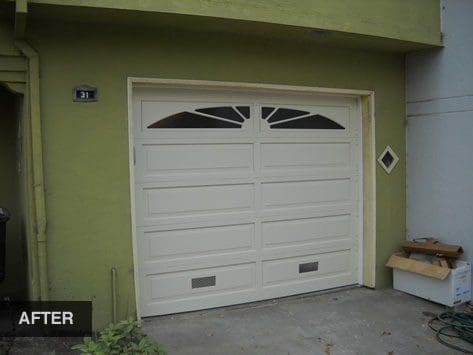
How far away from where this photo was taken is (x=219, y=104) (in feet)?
15.8

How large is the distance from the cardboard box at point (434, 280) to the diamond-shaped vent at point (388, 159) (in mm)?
1086

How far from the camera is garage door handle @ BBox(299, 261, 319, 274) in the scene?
17.4 feet

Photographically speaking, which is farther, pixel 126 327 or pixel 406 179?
pixel 406 179

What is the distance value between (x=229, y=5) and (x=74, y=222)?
7.90ft

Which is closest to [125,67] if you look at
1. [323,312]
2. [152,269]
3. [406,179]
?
[152,269]

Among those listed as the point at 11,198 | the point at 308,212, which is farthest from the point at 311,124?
the point at 11,198

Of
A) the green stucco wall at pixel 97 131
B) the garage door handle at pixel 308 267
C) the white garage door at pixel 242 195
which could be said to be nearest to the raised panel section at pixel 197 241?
the white garage door at pixel 242 195

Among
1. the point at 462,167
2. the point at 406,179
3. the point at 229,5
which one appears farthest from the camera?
the point at 406,179

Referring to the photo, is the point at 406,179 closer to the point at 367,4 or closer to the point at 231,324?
the point at 367,4

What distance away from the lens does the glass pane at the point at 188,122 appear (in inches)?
180

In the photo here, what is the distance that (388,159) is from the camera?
557 centimetres

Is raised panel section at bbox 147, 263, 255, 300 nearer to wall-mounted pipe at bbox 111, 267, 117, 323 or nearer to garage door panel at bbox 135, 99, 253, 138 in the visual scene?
wall-mounted pipe at bbox 111, 267, 117, 323

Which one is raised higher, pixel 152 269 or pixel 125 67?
pixel 125 67

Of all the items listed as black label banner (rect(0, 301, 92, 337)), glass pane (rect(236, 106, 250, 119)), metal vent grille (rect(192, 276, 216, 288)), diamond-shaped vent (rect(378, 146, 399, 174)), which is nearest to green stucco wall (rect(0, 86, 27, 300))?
black label banner (rect(0, 301, 92, 337))
